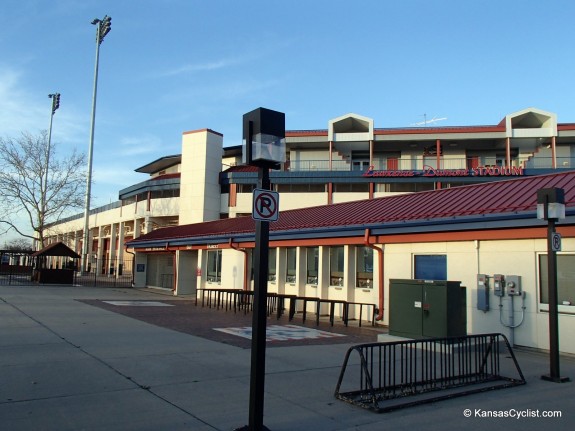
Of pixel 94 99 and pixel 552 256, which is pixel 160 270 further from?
pixel 552 256

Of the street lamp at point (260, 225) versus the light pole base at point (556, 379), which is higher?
the street lamp at point (260, 225)

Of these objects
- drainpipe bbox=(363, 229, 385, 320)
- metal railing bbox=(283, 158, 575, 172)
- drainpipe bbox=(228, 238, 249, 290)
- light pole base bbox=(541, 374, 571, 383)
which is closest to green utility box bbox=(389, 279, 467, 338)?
light pole base bbox=(541, 374, 571, 383)

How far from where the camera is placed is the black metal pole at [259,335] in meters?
5.14

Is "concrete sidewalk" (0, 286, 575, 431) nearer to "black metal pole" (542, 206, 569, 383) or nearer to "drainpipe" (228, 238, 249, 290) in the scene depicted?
"black metal pole" (542, 206, 569, 383)

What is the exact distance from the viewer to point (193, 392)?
22.6 ft

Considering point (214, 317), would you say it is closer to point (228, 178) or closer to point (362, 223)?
point (362, 223)

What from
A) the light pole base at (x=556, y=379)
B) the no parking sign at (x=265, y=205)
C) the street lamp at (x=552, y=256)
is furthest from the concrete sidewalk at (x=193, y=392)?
the no parking sign at (x=265, y=205)

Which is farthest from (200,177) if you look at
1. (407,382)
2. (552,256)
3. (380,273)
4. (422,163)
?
(407,382)

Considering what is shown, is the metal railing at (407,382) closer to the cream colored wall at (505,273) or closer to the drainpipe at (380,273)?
the cream colored wall at (505,273)

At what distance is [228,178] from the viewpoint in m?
49.7

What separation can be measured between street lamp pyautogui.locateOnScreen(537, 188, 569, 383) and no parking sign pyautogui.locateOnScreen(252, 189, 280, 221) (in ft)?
17.8

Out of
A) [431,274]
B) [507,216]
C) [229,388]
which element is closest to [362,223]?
[431,274]

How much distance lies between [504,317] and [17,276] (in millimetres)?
43421

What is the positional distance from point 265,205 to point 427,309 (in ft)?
21.8
